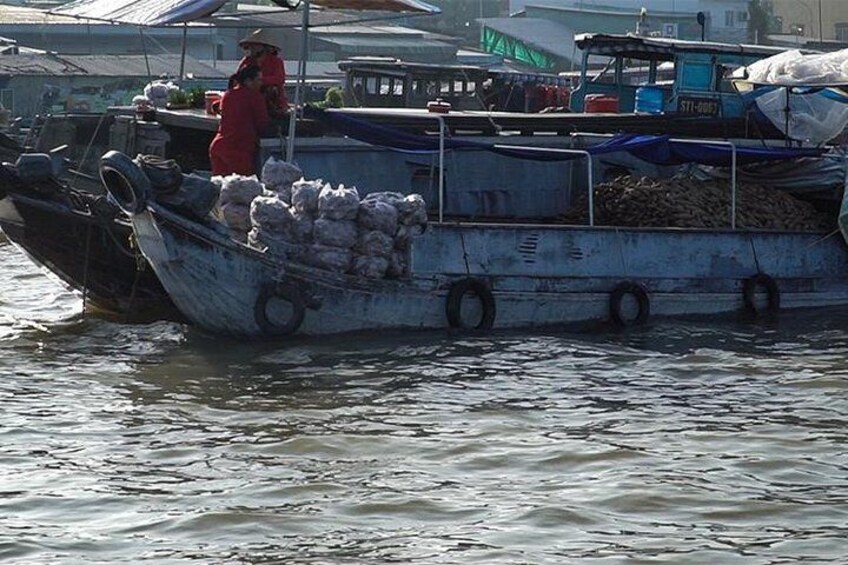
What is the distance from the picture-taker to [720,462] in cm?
902

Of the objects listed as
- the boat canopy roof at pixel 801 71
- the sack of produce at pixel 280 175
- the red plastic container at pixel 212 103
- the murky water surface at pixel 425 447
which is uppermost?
the boat canopy roof at pixel 801 71

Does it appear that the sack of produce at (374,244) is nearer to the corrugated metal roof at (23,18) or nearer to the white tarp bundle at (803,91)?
the white tarp bundle at (803,91)

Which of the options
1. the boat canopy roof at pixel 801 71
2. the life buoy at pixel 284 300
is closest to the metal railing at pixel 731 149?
the boat canopy roof at pixel 801 71

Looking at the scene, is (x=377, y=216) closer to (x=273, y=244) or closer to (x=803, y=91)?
(x=273, y=244)

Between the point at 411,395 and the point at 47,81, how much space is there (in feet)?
84.7

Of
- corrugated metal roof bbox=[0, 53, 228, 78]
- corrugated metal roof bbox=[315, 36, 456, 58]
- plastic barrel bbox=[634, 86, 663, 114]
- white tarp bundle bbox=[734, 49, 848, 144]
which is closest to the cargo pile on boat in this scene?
white tarp bundle bbox=[734, 49, 848, 144]

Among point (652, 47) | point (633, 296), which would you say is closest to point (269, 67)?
point (633, 296)

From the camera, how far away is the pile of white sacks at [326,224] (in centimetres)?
1163

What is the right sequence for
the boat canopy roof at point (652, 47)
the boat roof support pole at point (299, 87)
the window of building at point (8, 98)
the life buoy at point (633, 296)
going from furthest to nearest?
the window of building at point (8, 98) < the boat canopy roof at point (652, 47) < the life buoy at point (633, 296) < the boat roof support pole at point (299, 87)

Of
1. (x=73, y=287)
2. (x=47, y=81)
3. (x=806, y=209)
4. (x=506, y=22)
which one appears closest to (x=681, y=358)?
(x=806, y=209)

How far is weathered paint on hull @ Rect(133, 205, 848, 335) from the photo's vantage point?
11562 millimetres

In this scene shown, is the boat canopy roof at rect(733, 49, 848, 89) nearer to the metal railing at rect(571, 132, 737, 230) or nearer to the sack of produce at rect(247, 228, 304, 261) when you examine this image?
the metal railing at rect(571, 132, 737, 230)

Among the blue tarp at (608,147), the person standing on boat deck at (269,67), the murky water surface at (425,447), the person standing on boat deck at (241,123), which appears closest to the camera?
the murky water surface at (425,447)

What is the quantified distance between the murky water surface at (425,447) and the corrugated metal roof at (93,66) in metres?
22.9
